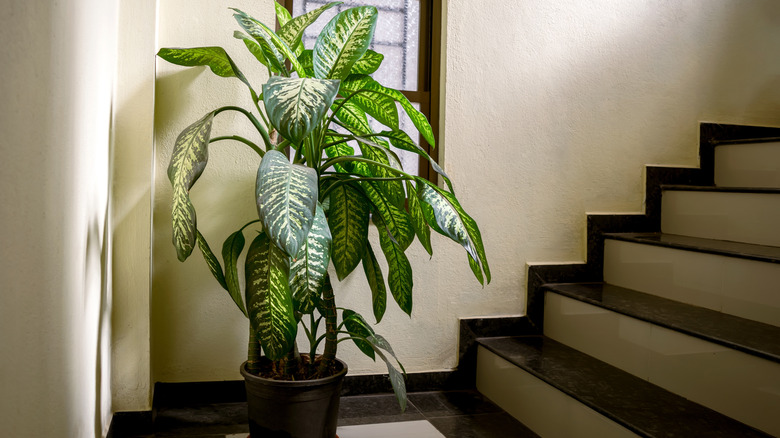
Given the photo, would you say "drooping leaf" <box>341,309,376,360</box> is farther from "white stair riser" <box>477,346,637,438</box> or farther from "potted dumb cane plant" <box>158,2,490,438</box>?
"white stair riser" <box>477,346,637,438</box>

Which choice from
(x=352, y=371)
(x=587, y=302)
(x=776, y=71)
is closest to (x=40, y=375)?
(x=352, y=371)

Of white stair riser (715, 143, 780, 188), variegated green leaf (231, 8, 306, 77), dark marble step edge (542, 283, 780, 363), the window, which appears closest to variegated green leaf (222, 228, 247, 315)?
variegated green leaf (231, 8, 306, 77)

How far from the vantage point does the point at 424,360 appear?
244 centimetres

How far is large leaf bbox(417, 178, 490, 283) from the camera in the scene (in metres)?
1.45

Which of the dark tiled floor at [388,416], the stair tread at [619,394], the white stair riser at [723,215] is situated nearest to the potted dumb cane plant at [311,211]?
the dark tiled floor at [388,416]

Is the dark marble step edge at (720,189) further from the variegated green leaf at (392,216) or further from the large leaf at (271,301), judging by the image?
the large leaf at (271,301)

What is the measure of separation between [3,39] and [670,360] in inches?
73.9

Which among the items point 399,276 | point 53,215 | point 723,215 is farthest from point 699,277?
point 53,215

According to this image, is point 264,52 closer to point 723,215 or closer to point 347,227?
point 347,227

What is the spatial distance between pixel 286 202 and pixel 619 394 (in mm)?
1219

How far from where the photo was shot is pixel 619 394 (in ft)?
5.87

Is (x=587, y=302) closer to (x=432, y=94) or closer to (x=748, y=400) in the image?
(x=748, y=400)

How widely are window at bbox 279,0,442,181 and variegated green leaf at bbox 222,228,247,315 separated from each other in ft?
2.89

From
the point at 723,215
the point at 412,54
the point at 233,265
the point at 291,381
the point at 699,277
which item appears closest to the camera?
the point at 291,381
